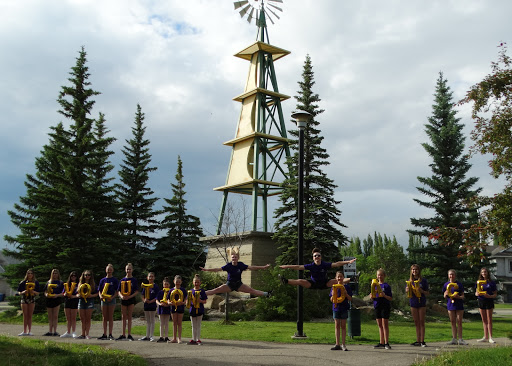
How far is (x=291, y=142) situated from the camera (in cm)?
3025

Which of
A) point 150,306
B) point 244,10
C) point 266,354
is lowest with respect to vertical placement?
point 266,354

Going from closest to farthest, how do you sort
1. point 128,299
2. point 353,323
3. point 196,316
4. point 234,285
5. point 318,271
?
point 318,271 → point 196,316 → point 234,285 → point 128,299 → point 353,323

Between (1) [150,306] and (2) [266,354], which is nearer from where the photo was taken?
(2) [266,354]

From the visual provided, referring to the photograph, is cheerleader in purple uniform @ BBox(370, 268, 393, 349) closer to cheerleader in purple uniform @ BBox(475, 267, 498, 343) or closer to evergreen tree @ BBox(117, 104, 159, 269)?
cheerleader in purple uniform @ BBox(475, 267, 498, 343)

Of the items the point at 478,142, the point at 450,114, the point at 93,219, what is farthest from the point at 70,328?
the point at 450,114

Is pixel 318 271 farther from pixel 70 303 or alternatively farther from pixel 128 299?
pixel 70 303

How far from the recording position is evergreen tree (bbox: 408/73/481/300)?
91.7 feet

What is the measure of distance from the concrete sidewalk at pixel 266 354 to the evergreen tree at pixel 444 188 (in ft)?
54.8

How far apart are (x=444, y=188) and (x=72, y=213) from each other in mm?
21185

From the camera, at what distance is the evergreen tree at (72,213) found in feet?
84.1

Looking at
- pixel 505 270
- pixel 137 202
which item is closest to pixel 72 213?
pixel 137 202

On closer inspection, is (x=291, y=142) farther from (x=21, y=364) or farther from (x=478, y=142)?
(x=21, y=364)

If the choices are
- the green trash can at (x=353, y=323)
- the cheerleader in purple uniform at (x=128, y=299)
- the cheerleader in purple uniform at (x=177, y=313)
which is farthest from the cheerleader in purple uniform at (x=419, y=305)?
the cheerleader in purple uniform at (x=128, y=299)

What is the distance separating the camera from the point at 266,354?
10133mm
